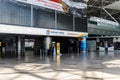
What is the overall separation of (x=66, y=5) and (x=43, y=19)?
7023mm

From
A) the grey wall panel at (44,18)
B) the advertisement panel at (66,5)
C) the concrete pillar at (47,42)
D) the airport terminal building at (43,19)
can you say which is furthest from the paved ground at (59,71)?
the concrete pillar at (47,42)

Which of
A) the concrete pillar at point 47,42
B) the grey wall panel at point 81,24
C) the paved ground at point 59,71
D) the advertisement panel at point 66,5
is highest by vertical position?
the advertisement panel at point 66,5

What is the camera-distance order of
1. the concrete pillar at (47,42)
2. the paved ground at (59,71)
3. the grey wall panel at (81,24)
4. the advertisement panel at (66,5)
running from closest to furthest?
the paved ground at (59,71)
the advertisement panel at (66,5)
the concrete pillar at (47,42)
the grey wall panel at (81,24)

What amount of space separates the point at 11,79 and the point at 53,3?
82.9ft

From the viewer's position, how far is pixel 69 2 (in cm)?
4119

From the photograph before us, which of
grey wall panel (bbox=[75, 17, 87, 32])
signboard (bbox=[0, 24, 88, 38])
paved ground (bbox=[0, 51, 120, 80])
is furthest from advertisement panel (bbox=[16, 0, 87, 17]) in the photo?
paved ground (bbox=[0, 51, 120, 80])

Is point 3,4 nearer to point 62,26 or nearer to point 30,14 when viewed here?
point 30,14

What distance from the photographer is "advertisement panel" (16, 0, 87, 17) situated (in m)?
33.8

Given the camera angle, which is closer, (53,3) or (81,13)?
(53,3)

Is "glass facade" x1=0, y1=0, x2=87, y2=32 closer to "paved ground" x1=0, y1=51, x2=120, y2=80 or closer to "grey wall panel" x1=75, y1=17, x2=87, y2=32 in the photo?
"grey wall panel" x1=75, y1=17, x2=87, y2=32

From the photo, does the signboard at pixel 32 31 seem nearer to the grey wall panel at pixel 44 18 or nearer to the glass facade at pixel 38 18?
the glass facade at pixel 38 18

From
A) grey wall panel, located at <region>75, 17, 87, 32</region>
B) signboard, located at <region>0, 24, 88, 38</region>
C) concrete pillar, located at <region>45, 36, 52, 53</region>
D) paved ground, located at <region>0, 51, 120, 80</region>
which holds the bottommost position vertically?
paved ground, located at <region>0, 51, 120, 80</region>

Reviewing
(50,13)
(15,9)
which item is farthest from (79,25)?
(15,9)

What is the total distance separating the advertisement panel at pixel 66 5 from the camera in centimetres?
3380
